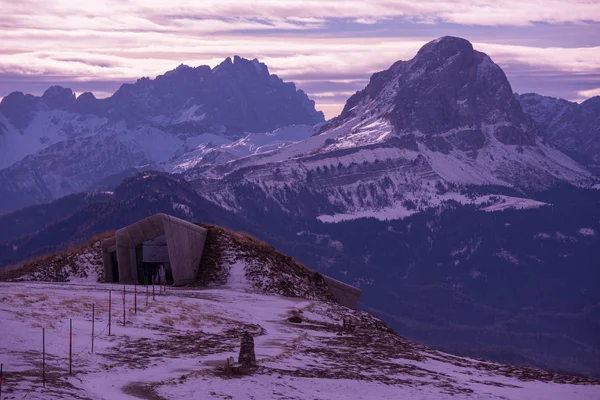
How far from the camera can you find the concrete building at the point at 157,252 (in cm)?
9425

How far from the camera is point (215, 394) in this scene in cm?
4894

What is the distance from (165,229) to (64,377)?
4692 cm

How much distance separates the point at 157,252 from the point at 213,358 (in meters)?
41.9

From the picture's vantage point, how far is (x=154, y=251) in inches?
3863

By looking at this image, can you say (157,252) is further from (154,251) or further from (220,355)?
(220,355)

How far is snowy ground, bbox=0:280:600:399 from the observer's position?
49.8 metres

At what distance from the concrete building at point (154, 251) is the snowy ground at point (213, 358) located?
1662cm

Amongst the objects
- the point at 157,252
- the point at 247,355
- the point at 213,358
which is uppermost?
the point at 157,252

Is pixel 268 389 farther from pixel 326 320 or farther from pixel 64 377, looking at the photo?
pixel 326 320

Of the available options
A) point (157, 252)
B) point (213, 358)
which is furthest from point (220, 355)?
point (157, 252)

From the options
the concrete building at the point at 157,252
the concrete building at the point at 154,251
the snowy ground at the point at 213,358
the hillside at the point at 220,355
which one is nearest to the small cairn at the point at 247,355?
the hillside at the point at 220,355

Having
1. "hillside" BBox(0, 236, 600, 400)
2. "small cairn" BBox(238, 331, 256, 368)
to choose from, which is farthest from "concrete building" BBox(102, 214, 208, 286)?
"small cairn" BBox(238, 331, 256, 368)

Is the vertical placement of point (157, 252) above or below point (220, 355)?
above

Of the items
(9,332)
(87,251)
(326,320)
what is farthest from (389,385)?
(87,251)
